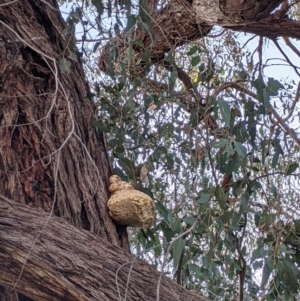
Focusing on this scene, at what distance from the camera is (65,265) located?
3.56ft

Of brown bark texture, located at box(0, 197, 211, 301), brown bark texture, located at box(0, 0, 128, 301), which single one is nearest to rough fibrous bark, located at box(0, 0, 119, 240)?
brown bark texture, located at box(0, 0, 128, 301)

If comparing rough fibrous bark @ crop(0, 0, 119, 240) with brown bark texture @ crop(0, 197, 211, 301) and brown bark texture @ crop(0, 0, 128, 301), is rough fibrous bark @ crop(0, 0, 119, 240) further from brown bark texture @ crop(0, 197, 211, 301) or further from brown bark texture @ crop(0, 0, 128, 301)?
brown bark texture @ crop(0, 197, 211, 301)

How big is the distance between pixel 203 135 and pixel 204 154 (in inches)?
5.3

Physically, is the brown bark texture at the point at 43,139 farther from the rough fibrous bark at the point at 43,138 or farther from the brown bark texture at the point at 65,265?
the brown bark texture at the point at 65,265

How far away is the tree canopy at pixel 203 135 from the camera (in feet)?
5.08

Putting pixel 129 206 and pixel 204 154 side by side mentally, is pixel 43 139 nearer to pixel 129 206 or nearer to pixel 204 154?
pixel 129 206

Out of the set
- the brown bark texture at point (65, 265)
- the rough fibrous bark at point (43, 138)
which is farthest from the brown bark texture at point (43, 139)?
the brown bark texture at point (65, 265)

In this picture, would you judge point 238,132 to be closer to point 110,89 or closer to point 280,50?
point 110,89

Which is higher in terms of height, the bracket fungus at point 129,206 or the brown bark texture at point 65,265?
the bracket fungus at point 129,206

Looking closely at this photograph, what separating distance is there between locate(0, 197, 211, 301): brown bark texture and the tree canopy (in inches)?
6.9

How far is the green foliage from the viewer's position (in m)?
1.53

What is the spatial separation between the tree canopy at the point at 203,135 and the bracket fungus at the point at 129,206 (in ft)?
0.33

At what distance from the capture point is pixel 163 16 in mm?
2191

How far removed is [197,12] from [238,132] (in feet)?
1.65
